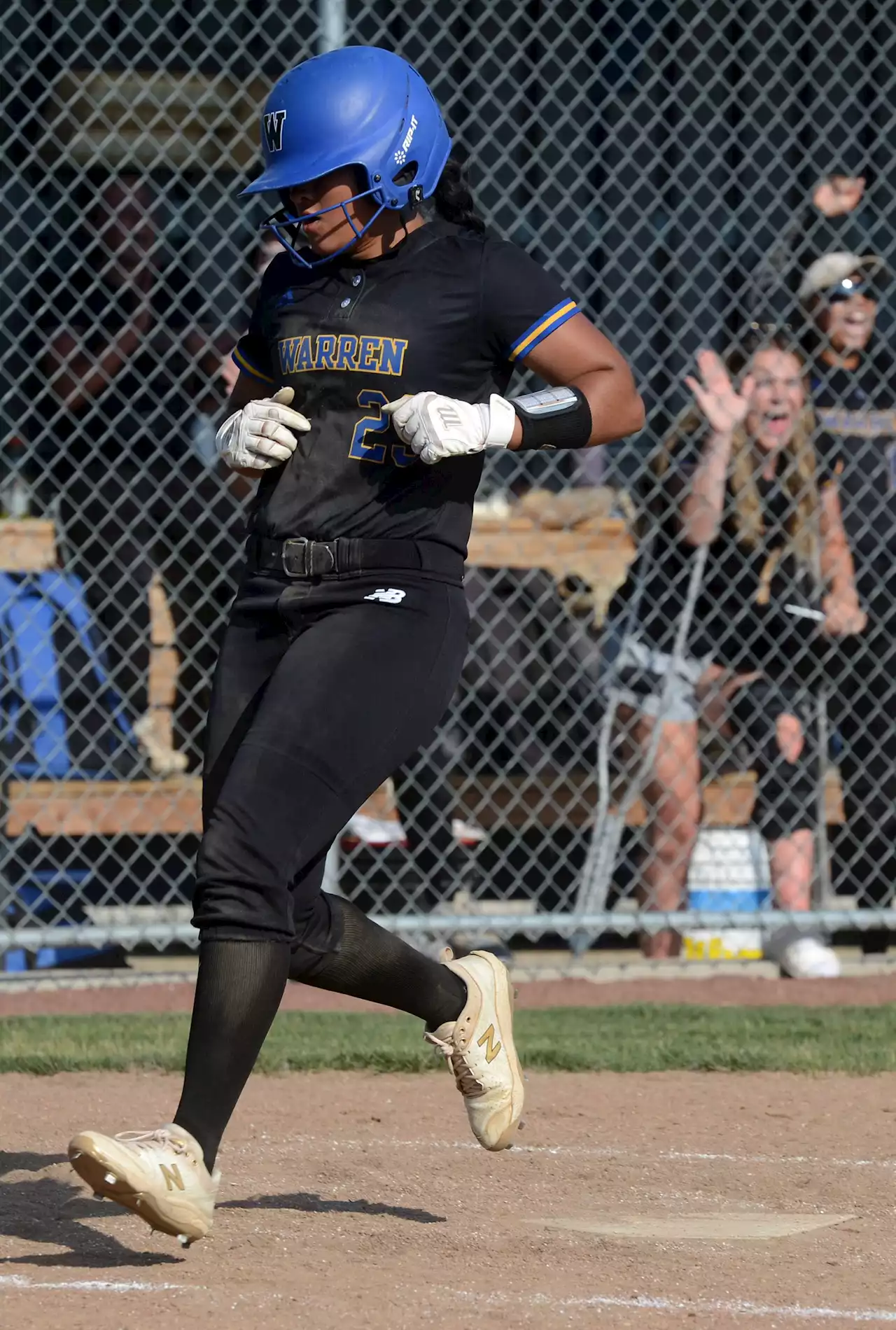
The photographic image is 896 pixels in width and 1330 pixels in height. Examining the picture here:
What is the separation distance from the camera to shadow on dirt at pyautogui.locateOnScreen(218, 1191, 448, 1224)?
3.57 m

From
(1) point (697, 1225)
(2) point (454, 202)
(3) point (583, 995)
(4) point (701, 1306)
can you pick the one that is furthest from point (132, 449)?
→ (4) point (701, 1306)

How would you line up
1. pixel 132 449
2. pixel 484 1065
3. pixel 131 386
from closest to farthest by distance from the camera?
pixel 484 1065 → pixel 132 449 → pixel 131 386

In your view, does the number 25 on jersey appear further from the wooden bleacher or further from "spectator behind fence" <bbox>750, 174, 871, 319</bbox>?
"spectator behind fence" <bbox>750, 174, 871, 319</bbox>

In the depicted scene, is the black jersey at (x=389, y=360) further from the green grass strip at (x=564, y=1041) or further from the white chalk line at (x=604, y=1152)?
the green grass strip at (x=564, y=1041)

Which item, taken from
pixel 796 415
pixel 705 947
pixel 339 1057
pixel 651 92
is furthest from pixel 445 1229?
pixel 651 92

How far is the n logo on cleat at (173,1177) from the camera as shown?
9.59 ft

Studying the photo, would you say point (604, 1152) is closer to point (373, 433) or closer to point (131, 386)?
point (373, 433)

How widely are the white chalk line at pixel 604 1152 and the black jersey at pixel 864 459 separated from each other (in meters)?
3.22

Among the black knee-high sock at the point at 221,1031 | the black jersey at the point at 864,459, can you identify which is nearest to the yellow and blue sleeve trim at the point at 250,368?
the black knee-high sock at the point at 221,1031

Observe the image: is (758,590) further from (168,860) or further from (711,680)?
(168,860)

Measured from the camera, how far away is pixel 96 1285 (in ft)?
9.95

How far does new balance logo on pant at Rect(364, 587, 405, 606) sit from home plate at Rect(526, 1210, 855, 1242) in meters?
1.11

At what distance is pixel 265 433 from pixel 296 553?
0.68 feet

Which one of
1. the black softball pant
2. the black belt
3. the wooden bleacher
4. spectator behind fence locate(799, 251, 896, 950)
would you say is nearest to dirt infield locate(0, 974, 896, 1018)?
the wooden bleacher
